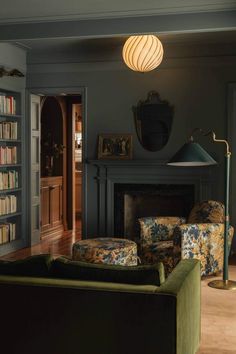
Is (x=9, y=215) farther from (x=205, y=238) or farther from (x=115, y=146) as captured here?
(x=205, y=238)

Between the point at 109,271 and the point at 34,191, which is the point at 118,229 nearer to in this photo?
the point at 34,191

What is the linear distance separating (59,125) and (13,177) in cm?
198

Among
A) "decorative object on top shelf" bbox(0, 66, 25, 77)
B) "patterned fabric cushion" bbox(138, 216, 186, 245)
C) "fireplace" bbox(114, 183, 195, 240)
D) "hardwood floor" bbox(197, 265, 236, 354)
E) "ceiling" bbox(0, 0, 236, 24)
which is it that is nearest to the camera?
Answer: "hardwood floor" bbox(197, 265, 236, 354)

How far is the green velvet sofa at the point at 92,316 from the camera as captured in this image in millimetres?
2672

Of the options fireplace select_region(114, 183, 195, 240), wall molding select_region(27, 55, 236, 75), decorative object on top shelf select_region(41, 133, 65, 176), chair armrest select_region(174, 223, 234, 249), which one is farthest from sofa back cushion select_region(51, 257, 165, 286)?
decorative object on top shelf select_region(41, 133, 65, 176)

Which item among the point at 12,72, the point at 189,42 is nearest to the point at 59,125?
the point at 12,72

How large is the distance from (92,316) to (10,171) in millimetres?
4552

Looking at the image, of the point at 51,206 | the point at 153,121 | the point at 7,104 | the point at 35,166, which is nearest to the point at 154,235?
the point at 153,121

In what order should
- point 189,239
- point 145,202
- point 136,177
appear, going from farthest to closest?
point 145,202, point 136,177, point 189,239

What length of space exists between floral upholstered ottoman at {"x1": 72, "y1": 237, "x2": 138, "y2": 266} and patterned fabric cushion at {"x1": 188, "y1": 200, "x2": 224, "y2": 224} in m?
0.89

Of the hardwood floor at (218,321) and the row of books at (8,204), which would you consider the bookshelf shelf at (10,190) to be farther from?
the hardwood floor at (218,321)

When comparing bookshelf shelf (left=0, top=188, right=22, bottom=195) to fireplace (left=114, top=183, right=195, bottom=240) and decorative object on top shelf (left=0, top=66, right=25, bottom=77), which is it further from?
decorative object on top shelf (left=0, top=66, right=25, bottom=77)

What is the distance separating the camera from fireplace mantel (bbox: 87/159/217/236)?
22.2ft

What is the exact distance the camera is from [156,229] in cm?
581
